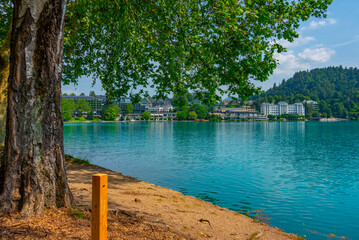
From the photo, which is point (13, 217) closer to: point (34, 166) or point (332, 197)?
point (34, 166)

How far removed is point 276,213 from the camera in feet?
38.6

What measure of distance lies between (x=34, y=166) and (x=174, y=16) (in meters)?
6.57

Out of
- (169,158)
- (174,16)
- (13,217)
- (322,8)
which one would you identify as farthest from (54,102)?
(169,158)

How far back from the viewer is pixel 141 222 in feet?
19.9

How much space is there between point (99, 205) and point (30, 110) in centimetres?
276

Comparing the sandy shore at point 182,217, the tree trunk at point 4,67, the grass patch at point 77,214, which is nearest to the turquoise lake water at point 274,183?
the sandy shore at point 182,217

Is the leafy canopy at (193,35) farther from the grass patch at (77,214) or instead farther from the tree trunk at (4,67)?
the grass patch at (77,214)

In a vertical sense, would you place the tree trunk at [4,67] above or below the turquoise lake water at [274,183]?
above

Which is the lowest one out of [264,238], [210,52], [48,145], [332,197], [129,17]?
[332,197]

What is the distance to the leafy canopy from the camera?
8930mm

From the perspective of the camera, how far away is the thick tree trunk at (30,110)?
5180mm

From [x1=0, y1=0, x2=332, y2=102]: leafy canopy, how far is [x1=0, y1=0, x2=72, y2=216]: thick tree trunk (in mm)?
3433

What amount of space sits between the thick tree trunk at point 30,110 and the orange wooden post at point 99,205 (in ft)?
7.64

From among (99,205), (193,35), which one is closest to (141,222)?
(99,205)
